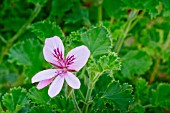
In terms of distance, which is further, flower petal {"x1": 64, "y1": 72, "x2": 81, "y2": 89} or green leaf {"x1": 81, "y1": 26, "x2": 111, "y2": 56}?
green leaf {"x1": 81, "y1": 26, "x2": 111, "y2": 56}

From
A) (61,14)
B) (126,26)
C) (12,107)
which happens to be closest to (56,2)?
(61,14)

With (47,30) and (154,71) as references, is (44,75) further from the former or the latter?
(154,71)

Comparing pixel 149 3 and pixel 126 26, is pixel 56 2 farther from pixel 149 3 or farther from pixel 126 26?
pixel 149 3

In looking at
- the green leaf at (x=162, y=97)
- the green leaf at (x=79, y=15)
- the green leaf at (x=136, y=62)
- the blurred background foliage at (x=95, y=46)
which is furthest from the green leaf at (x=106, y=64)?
the green leaf at (x=79, y=15)

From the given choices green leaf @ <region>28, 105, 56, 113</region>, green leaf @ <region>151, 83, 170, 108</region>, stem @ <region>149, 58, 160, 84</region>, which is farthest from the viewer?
stem @ <region>149, 58, 160, 84</region>

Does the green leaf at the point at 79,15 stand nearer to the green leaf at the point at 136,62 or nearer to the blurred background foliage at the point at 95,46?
the blurred background foliage at the point at 95,46

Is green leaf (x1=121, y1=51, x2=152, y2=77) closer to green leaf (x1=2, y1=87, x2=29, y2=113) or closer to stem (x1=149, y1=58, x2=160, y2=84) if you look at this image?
stem (x1=149, y1=58, x2=160, y2=84)

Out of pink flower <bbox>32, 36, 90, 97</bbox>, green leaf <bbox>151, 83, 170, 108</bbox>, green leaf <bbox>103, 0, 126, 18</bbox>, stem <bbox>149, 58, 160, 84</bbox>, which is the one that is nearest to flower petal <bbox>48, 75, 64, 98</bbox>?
pink flower <bbox>32, 36, 90, 97</bbox>

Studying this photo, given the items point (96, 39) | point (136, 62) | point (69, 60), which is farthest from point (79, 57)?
point (136, 62)
